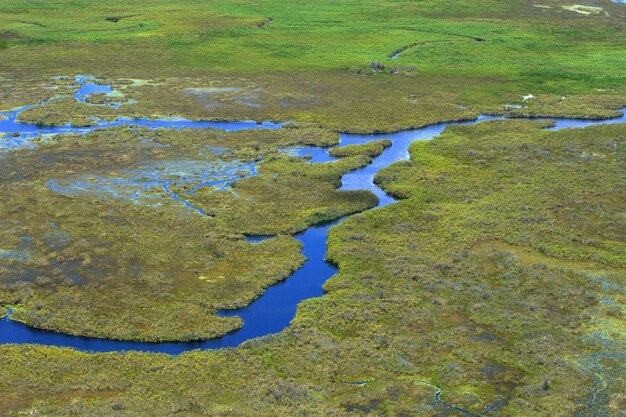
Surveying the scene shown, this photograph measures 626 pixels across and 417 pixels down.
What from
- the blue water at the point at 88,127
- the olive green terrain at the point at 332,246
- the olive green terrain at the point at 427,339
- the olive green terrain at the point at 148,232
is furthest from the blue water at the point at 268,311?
the blue water at the point at 88,127

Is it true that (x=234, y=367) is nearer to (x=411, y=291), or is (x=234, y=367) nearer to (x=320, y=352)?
(x=320, y=352)

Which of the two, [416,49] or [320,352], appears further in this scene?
[416,49]

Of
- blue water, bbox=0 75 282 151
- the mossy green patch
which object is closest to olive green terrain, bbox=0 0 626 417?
the mossy green patch

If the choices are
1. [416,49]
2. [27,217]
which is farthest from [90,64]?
[27,217]

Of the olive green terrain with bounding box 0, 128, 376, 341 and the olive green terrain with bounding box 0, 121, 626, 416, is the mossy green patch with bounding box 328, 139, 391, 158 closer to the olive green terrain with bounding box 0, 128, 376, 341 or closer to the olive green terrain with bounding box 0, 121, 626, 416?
the olive green terrain with bounding box 0, 128, 376, 341

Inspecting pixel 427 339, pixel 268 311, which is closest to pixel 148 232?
pixel 268 311
